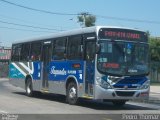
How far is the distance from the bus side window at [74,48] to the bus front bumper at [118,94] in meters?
2.17

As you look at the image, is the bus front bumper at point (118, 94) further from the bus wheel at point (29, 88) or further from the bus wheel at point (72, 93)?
the bus wheel at point (29, 88)

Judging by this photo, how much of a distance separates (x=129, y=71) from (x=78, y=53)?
2.46 metres

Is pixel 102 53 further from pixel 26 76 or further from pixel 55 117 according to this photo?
pixel 26 76

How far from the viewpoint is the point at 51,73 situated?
23031 mm

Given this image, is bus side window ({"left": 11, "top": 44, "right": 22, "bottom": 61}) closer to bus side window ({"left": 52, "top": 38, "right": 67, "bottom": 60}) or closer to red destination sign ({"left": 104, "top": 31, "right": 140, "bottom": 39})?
bus side window ({"left": 52, "top": 38, "right": 67, "bottom": 60})

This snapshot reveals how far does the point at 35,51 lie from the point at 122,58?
293 inches

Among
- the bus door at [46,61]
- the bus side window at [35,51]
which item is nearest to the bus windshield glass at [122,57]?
the bus door at [46,61]

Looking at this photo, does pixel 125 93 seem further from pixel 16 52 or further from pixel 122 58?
pixel 16 52

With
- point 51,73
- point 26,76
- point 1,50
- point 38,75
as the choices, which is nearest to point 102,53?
point 51,73

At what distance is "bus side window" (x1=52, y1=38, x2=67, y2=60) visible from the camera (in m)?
21.9

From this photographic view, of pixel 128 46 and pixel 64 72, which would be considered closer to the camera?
pixel 128 46

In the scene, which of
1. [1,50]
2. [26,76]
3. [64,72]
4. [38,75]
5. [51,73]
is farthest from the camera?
[1,50]

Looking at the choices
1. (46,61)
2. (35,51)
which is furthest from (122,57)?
(35,51)

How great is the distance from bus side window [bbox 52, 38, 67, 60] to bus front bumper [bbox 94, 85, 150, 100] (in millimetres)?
3824
